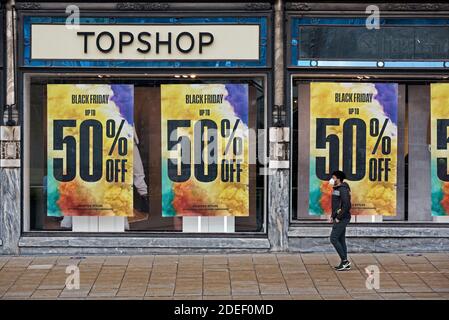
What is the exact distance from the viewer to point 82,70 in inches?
542

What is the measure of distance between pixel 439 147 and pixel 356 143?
1.59 meters

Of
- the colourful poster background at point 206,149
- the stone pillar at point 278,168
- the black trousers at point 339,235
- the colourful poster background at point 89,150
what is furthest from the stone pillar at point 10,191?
the black trousers at point 339,235

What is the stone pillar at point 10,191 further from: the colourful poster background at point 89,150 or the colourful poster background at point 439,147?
the colourful poster background at point 439,147

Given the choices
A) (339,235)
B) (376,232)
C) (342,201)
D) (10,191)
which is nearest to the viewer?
(342,201)

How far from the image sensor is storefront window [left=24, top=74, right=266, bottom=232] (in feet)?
45.4

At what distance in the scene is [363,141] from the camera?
547 inches

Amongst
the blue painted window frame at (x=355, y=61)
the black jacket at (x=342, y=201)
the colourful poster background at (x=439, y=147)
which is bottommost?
the black jacket at (x=342, y=201)

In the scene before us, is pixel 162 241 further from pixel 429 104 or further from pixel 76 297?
pixel 429 104

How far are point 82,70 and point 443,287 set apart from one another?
743cm

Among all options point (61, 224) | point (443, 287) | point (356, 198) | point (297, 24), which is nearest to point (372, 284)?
point (443, 287)

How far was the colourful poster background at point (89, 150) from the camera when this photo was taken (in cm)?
1384

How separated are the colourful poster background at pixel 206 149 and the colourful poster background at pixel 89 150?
0.77m

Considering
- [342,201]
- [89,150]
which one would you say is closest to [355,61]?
[342,201]

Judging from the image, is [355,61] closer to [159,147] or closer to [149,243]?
[159,147]
